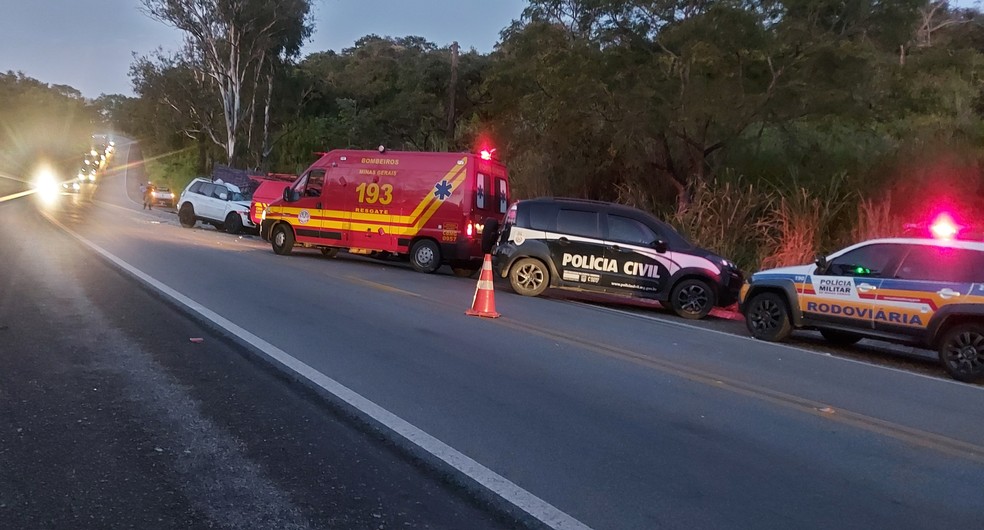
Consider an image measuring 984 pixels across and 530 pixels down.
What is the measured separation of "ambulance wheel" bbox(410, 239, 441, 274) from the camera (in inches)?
723

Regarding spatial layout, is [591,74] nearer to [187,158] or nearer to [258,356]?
[258,356]

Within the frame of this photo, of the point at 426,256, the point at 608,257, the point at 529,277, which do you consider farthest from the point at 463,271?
the point at 608,257

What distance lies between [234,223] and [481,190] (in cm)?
1376

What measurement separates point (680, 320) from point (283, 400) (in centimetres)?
809

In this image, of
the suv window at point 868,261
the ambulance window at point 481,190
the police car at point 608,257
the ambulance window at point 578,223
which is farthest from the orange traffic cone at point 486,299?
the ambulance window at point 481,190

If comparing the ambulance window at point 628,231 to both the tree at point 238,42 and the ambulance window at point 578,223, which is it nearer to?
the ambulance window at point 578,223

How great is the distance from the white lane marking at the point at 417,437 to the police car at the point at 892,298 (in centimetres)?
666

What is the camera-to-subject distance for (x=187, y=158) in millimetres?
66562

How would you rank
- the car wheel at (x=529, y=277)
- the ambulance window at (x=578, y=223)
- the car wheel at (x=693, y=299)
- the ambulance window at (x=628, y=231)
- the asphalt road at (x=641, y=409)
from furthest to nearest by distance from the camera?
the car wheel at (x=529, y=277), the ambulance window at (x=578, y=223), the ambulance window at (x=628, y=231), the car wheel at (x=693, y=299), the asphalt road at (x=641, y=409)

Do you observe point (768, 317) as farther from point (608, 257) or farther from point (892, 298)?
point (608, 257)

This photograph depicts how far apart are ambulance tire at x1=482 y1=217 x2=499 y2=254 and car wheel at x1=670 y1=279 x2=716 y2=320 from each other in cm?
446

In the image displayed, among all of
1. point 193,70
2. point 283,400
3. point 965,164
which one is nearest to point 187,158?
point 193,70

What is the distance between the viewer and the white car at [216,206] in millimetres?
28562

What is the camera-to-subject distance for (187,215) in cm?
2972
